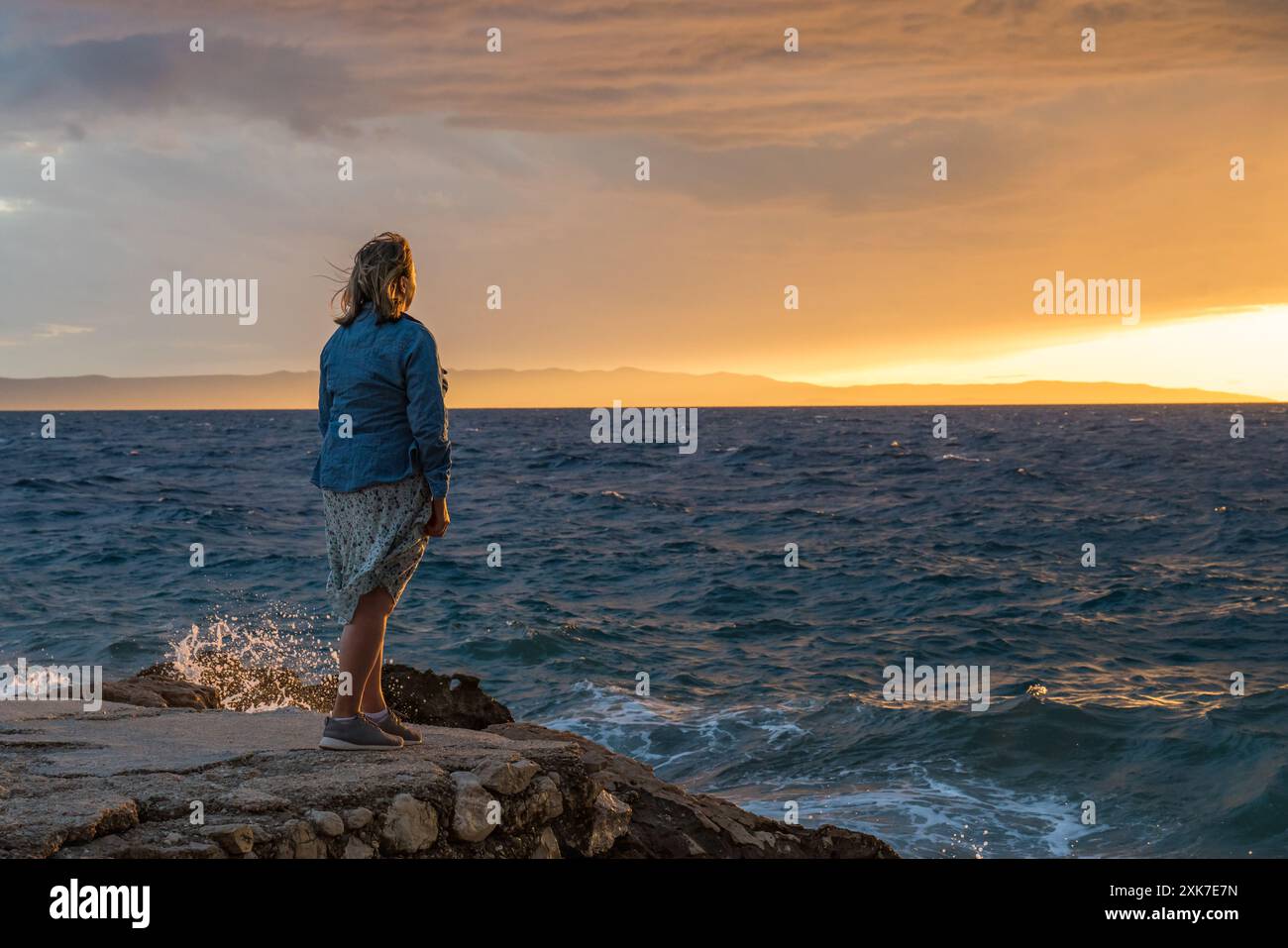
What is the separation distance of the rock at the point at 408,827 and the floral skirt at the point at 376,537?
0.85 m

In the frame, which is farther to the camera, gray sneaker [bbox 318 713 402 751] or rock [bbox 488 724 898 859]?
rock [bbox 488 724 898 859]

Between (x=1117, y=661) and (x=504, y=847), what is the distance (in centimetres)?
1268

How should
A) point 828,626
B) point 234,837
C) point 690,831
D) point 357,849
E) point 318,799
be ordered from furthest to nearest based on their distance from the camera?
point 828,626 < point 690,831 < point 318,799 < point 357,849 < point 234,837

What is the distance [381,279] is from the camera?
4574mm

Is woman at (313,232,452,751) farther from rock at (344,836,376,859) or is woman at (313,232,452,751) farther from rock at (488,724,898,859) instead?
rock at (488,724,898,859)

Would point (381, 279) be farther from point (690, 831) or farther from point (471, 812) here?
point (690, 831)

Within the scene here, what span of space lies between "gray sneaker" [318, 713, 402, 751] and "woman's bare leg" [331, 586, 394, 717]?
4.3 inches

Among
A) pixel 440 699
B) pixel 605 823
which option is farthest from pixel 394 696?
pixel 605 823

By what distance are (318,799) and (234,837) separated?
0.42 metres

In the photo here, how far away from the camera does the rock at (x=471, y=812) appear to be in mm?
4273

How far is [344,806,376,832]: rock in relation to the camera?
4.04 metres

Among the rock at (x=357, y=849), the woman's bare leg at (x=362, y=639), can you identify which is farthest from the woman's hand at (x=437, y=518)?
the rock at (x=357, y=849)

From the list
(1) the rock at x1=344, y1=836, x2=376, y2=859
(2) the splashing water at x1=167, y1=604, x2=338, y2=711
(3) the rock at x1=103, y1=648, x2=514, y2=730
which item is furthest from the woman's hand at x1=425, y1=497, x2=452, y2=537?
(2) the splashing water at x1=167, y1=604, x2=338, y2=711
